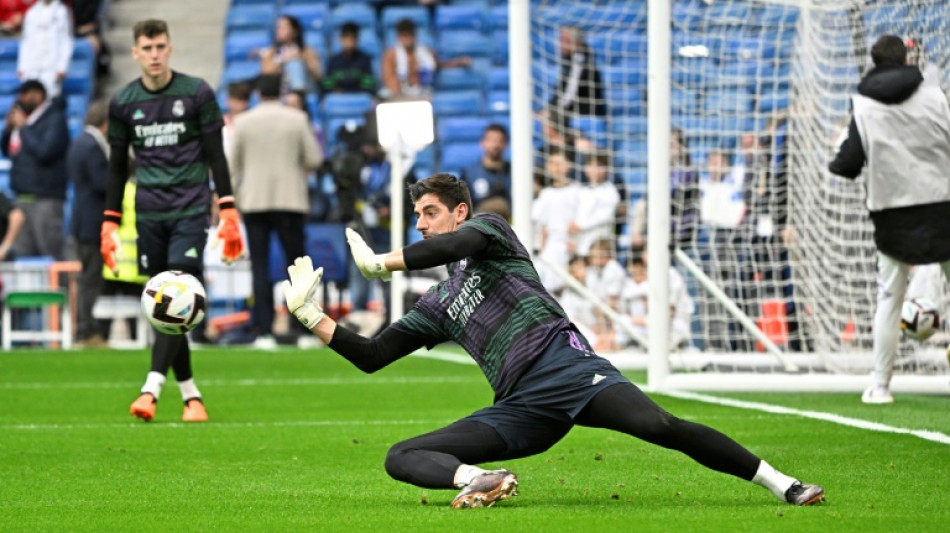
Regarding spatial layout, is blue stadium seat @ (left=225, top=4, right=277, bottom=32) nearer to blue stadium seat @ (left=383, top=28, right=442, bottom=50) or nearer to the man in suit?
blue stadium seat @ (left=383, top=28, right=442, bottom=50)

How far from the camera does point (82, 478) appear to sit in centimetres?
724

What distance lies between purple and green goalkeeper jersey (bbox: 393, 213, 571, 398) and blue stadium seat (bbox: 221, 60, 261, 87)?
1762 centimetres

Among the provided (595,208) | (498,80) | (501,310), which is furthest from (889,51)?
(498,80)

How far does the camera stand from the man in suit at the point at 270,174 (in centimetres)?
1709

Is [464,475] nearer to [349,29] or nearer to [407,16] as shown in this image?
[349,29]

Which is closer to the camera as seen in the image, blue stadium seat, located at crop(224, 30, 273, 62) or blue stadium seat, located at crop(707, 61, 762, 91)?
blue stadium seat, located at crop(707, 61, 762, 91)

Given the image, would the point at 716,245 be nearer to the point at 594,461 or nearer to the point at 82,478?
the point at 594,461

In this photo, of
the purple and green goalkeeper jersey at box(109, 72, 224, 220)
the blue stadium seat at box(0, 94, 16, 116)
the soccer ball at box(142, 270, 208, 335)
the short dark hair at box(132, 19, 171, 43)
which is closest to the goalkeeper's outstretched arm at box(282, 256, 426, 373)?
the soccer ball at box(142, 270, 208, 335)

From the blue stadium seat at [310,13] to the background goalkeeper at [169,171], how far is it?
14.6m

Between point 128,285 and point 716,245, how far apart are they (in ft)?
23.7

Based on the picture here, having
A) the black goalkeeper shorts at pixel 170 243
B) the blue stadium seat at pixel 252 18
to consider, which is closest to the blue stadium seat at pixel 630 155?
the blue stadium seat at pixel 252 18

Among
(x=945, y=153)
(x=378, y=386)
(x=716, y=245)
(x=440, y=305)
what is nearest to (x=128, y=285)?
(x=378, y=386)

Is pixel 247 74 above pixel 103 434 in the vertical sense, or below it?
above

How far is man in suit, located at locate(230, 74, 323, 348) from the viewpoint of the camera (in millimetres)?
17094
